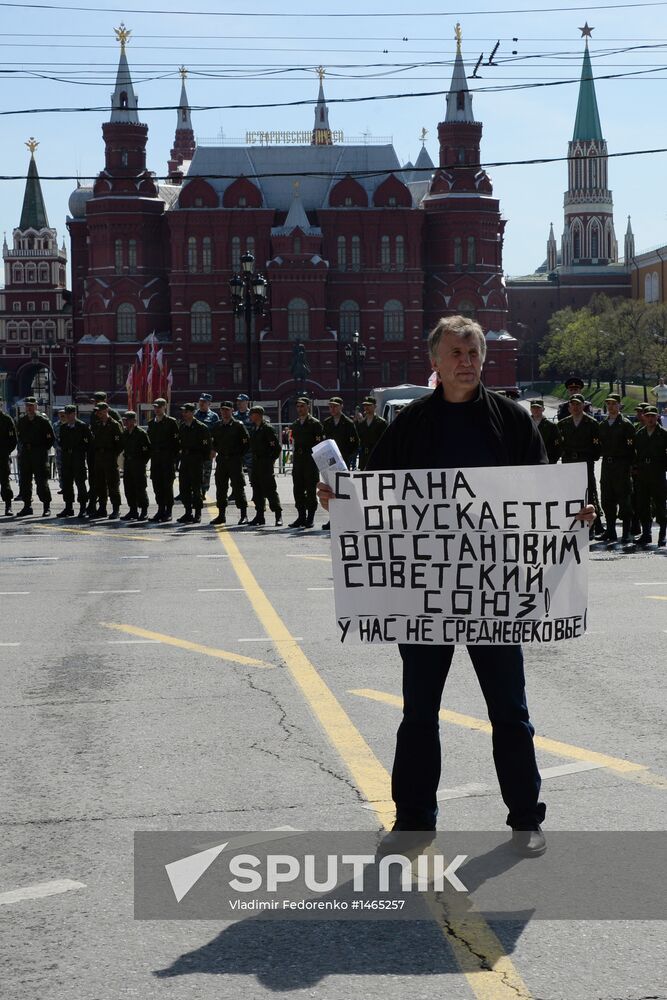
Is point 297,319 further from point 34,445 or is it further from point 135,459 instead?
point 135,459

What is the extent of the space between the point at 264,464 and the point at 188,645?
12577 mm

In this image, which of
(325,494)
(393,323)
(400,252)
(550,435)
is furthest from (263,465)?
(400,252)

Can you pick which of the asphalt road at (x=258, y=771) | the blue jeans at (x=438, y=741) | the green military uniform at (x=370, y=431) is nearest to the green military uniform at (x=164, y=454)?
the green military uniform at (x=370, y=431)

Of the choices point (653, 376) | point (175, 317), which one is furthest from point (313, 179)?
point (653, 376)

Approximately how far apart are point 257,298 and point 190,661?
31.7 m

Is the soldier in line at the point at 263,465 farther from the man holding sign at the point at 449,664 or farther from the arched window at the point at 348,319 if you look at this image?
the arched window at the point at 348,319

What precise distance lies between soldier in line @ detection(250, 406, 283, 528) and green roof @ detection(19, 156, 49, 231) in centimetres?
14245

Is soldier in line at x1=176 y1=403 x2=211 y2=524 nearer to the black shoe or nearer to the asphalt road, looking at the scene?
the asphalt road

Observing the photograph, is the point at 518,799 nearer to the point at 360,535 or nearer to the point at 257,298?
the point at 360,535

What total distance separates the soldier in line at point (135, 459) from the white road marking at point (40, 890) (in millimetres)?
18490

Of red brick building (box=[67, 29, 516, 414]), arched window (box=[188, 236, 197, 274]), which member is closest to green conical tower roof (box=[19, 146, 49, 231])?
red brick building (box=[67, 29, 516, 414])

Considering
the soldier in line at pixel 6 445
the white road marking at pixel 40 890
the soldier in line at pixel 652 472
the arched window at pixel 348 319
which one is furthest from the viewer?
the arched window at pixel 348 319

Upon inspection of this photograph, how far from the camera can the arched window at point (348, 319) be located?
344 feet

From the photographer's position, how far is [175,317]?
104 meters
